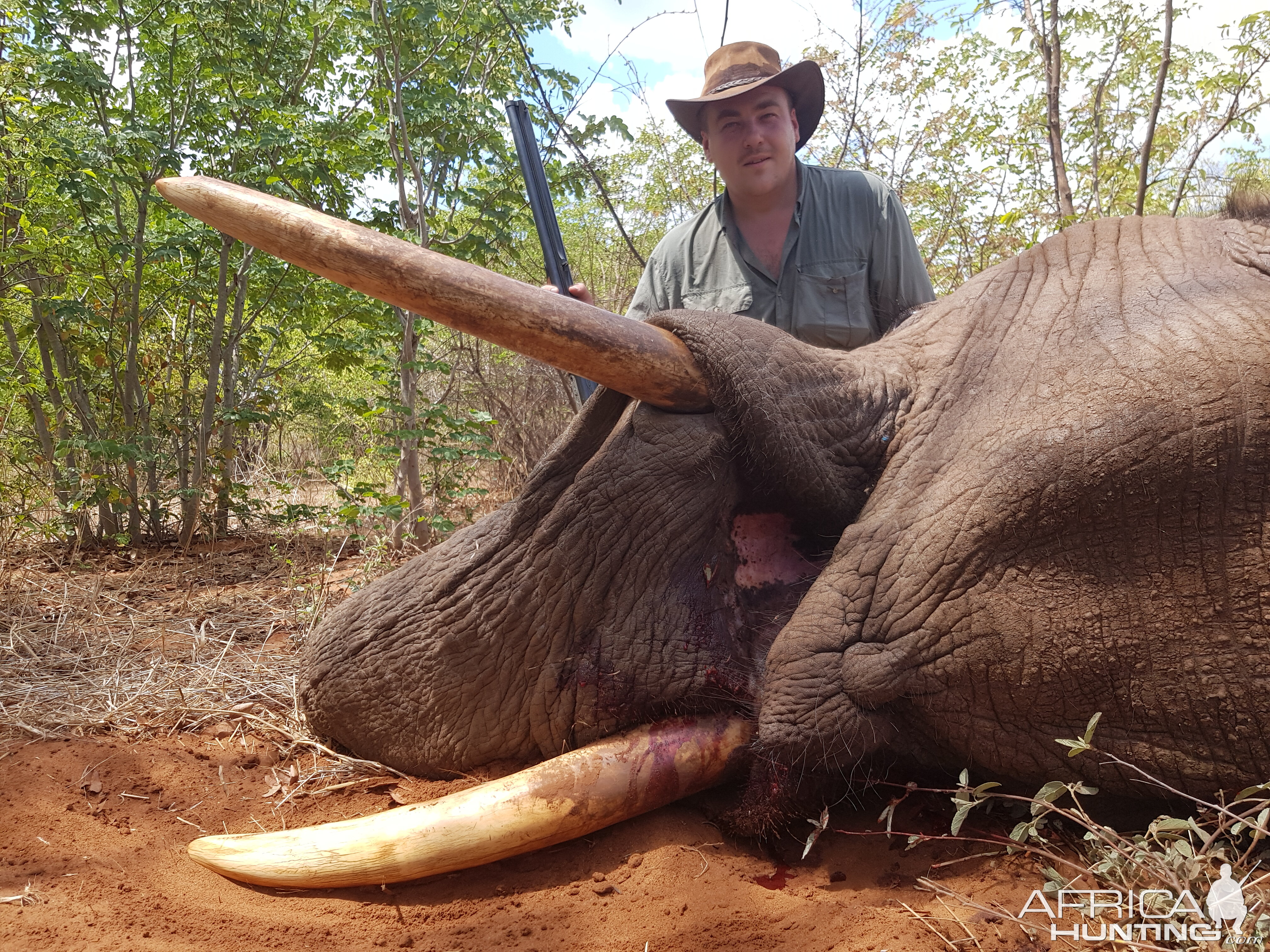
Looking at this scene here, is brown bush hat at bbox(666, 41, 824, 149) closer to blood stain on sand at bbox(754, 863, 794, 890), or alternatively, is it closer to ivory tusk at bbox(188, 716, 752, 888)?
ivory tusk at bbox(188, 716, 752, 888)

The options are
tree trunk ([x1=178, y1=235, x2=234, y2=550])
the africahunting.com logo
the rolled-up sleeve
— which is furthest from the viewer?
tree trunk ([x1=178, y1=235, x2=234, y2=550])

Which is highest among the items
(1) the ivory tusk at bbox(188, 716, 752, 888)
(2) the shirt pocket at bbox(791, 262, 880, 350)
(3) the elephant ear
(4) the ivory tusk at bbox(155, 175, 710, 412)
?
(2) the shirt pocket at bbox(791, 262, 880, 350)

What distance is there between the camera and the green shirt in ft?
12.6

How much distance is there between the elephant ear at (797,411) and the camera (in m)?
2.09

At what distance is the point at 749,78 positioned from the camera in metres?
4.04

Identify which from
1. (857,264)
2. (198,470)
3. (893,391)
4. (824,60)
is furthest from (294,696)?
(824,60)

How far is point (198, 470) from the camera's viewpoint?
275 inches

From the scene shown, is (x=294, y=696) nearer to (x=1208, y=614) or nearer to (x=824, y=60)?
(x=1208, y=614)

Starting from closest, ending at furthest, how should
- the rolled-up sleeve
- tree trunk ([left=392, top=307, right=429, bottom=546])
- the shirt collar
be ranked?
the rolled-up sleeve
the shirt collar
tree trunk ([left=392, top=307, right=429, bottom=546])

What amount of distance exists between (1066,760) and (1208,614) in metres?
0.41

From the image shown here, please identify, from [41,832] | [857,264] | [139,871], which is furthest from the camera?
[857,264]

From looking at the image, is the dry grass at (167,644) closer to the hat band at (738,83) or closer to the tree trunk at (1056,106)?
the hat band at (738,83)

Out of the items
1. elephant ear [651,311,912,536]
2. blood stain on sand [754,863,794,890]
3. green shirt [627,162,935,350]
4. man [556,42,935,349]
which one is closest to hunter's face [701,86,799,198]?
man [556,42,935,349]

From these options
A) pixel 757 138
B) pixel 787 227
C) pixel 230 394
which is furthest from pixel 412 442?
pixel 757 138
